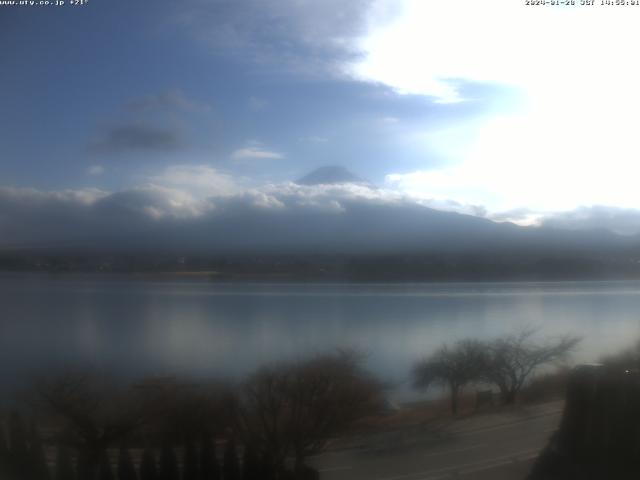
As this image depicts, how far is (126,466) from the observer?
2723 mm

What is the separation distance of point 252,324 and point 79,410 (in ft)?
3.03

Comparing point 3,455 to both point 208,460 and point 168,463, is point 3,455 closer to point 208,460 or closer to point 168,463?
point 168,463

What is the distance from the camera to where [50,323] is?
3.10m

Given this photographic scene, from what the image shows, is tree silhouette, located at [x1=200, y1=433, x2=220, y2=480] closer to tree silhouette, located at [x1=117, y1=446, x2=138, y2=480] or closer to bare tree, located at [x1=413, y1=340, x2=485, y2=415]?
tree silhouette, located at [x1=117, y1=446, x2=138, y2=480]

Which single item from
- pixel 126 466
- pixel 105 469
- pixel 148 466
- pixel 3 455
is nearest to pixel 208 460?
pixel 148 466

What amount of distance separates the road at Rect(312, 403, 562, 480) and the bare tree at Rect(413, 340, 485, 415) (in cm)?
20

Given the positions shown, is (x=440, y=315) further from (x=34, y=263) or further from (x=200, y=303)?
(x=34, y=263)

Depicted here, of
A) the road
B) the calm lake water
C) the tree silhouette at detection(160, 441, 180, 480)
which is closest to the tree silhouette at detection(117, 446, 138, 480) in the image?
the tree silhouette at detection(160, 441, 180, 480)

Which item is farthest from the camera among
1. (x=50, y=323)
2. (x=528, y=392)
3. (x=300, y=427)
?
(x=50, y=323)

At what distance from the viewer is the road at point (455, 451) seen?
2709 millimetres

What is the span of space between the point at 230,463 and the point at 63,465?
2.83 feet

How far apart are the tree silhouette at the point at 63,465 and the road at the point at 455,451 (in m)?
1.20

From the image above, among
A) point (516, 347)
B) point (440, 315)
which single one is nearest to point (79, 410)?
point (440, 315)

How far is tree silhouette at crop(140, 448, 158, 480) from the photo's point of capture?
269 centimetres
